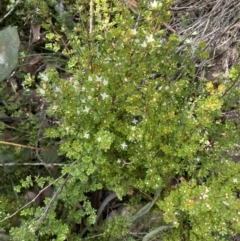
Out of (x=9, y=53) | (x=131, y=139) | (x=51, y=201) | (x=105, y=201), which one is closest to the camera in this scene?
(x=131, y=139)

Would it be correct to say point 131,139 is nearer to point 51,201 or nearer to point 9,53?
point 51,201

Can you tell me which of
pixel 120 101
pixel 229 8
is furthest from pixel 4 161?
pixel 229 8

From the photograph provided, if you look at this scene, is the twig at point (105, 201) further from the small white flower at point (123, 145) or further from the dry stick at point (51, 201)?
the small white flower at point (123, 145)

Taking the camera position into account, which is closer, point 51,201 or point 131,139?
point 131,139

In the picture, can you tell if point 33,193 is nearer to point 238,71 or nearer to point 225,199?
point 225,199

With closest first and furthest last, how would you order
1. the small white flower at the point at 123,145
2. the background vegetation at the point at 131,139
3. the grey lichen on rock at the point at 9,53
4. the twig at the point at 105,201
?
the background vegetation at the point at 131,139 → the small white flower at the point at 123,145 → the grey lichen on rock at the point at 9,53 → the twig at the point at 105,201

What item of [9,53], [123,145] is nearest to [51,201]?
[123,145]

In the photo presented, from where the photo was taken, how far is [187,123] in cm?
132

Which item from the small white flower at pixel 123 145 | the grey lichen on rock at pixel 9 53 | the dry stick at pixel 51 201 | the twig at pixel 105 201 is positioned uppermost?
the grey lichen on rock at pixel 9 53

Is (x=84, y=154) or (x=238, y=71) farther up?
(x=238, y=71)

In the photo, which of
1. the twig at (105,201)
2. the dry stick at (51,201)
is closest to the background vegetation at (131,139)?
the dry stick at (51,201)

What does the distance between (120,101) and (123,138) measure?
14 centimetres

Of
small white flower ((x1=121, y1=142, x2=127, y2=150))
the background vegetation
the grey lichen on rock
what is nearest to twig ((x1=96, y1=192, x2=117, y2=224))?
the background vegetation

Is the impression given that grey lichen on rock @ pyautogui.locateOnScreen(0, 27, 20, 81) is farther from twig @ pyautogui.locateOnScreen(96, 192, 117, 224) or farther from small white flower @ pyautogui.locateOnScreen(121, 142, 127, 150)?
twig @ pyautogui.locateOnScreen(96, 192, 117, 224)
